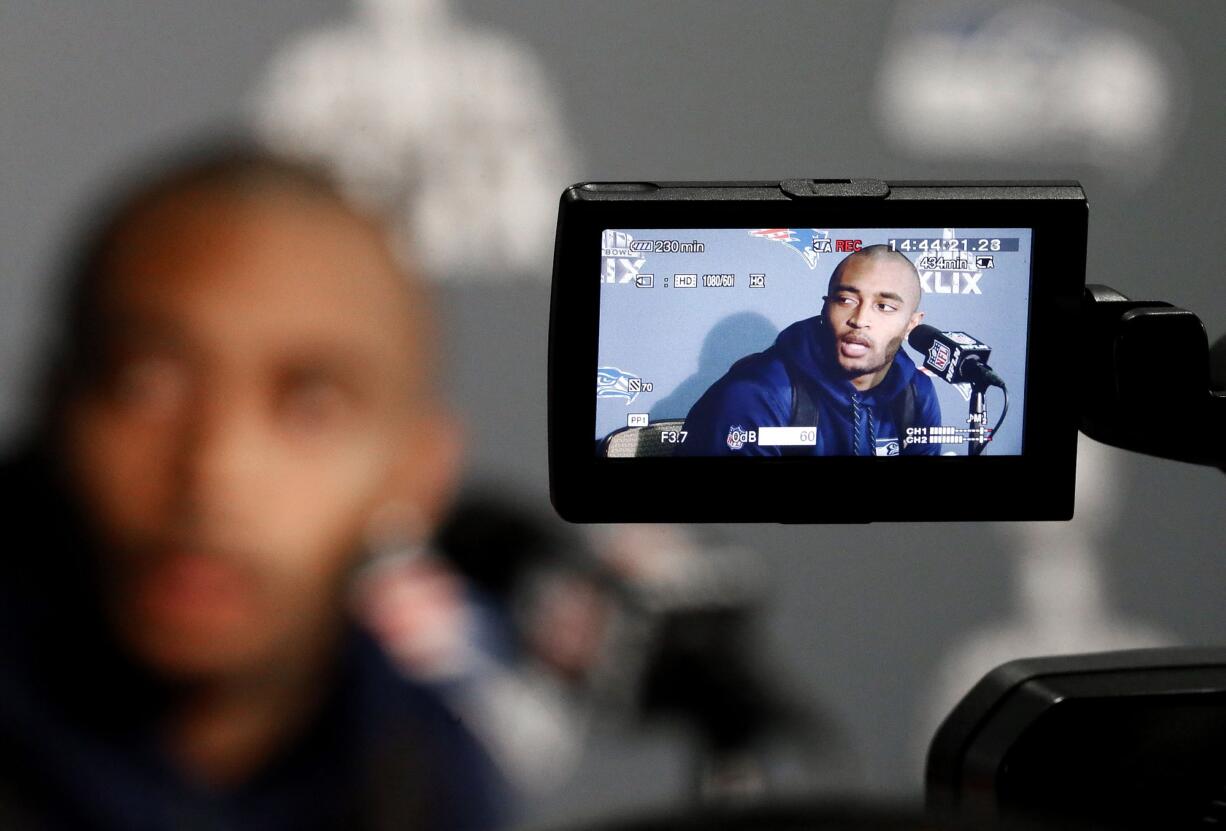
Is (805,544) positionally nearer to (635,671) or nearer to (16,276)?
(635,671)

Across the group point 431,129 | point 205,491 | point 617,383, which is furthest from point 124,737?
point 617,383

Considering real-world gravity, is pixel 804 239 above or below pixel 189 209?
below

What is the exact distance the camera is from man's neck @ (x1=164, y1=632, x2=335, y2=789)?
1.56 meters

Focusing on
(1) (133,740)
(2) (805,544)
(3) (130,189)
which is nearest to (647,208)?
(3) (130,189)

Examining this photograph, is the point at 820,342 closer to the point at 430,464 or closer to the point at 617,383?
the point at 617,383

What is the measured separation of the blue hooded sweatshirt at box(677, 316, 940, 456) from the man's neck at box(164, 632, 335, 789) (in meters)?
0.99

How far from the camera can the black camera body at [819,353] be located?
0.70 m

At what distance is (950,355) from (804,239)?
0.35 ft

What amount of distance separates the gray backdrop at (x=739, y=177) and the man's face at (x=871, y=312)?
819 millimetres

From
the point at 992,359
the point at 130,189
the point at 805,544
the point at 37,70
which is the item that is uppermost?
the point at 37,70

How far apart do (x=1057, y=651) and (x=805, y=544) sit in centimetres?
36

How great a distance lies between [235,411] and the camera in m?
1.49

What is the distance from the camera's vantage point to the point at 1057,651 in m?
1.71

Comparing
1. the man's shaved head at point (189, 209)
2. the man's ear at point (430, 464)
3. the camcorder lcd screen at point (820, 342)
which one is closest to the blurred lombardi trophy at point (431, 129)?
the man's shaved head at point (189, 209)
